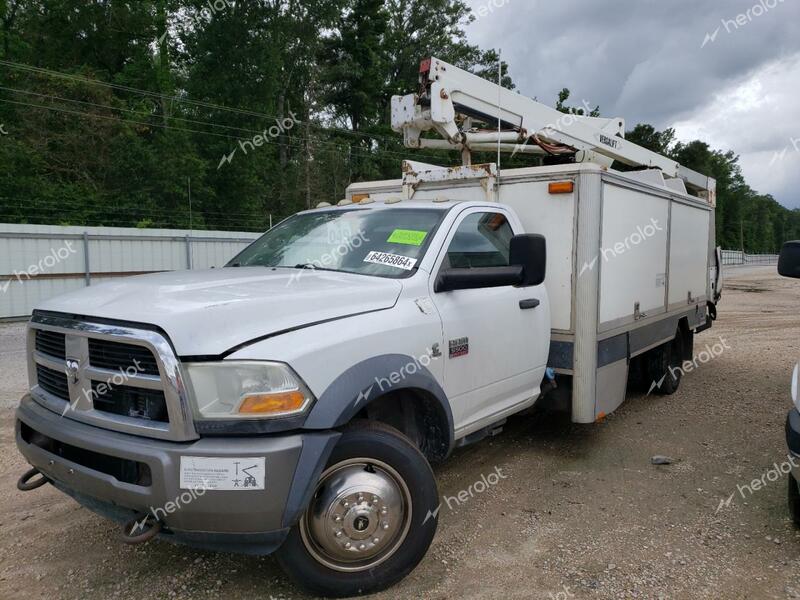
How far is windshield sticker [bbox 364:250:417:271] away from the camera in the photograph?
3.44m

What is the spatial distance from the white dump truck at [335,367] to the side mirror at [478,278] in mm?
12

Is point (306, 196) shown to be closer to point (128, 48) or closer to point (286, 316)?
point (128, 48)

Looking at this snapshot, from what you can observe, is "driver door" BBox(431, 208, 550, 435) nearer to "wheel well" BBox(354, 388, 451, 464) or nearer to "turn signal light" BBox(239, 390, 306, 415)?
"wheel well" BBox(354, 388, 451, 464)

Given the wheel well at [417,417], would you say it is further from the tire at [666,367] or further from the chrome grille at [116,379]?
the tire at [666,367]

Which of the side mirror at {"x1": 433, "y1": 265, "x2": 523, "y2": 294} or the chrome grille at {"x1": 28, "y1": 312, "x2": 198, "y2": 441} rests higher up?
the side mirror at {"x1": 433, "y1": 265, "x2": 523, "y2": 294}

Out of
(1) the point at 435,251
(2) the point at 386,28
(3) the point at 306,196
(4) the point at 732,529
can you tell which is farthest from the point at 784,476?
(2) the point at 386,28

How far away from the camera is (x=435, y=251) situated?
353cm

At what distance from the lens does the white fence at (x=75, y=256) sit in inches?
524

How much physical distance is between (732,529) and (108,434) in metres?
3.53
